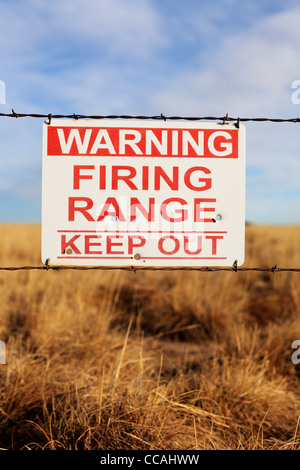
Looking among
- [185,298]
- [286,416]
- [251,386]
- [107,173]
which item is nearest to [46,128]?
[107,173]

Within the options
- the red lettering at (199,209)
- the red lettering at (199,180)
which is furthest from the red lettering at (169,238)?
the red lettering at (199,180)

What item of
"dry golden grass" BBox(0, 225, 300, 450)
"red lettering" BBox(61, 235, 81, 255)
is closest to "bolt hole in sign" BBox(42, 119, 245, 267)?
"red lettering" BBox(61, 235, 81, 255)

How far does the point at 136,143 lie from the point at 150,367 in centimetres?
199

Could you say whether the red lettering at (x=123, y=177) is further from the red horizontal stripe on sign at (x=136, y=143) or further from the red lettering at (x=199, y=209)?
the red lettering at (x=199, y=209)

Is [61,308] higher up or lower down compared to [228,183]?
lower down

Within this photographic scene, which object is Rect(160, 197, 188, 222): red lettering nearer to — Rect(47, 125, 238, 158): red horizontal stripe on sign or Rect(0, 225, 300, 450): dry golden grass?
Rect(47, 125, 238, 158): red horizontal stripe on sign

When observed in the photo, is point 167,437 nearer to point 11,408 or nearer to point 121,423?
point 121,423

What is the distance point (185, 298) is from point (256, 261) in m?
5.33

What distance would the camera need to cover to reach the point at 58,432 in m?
2.03

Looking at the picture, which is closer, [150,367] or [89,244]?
[89,244]

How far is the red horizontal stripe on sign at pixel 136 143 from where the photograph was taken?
1646mm

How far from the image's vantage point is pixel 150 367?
10.00ft

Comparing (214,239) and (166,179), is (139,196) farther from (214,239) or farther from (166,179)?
(214,239)

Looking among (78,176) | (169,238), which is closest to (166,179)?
(169,238)
